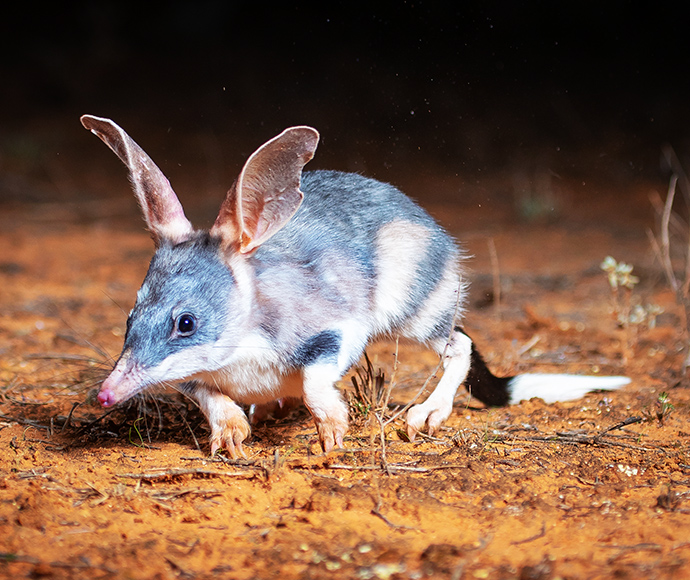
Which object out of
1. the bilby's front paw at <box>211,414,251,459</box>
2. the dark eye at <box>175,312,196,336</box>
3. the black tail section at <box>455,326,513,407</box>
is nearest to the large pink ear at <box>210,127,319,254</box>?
the dark eye at <box>175,312,196,336</box>

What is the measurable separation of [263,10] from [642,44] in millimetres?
8079

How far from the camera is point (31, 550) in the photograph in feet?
7.27

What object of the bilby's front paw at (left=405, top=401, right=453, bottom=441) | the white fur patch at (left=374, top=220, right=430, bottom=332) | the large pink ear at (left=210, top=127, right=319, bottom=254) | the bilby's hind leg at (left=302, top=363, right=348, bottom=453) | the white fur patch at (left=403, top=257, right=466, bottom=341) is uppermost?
the large pink ear at (left=210, top=127, right=319, bottom=254)

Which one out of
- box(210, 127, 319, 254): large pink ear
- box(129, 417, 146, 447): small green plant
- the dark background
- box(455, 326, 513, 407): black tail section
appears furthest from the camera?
the dark background

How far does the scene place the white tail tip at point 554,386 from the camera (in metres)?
3.65

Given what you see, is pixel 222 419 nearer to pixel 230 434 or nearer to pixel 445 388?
pixel 230 434

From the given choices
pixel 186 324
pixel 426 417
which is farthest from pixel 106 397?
pixel 426 417

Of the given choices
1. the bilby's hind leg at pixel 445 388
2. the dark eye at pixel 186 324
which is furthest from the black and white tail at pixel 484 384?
the dark eye at pixel 186 324

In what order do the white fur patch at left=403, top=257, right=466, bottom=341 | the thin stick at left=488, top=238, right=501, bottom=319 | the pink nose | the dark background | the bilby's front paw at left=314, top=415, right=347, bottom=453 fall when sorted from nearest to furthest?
the pink nose < the bilby's front paw at left=314, top=415, right=347, bottom=453 < the white fur patch at left=403, top=257, right=466, bottom=341 < the thin stick at left=488, top=238, right=501, bottom=319 < the dark background

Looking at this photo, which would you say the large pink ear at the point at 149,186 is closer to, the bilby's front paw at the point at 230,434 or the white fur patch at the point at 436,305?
the bilby's front paw at the point at 230,434

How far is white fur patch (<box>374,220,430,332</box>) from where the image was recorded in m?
3.27

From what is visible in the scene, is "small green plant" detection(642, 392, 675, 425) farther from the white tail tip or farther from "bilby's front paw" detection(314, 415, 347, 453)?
"bilby's front paw" detection(314, 415, 347, 453)

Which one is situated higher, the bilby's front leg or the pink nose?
the pink nose

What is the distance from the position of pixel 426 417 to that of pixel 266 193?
1114 mm
